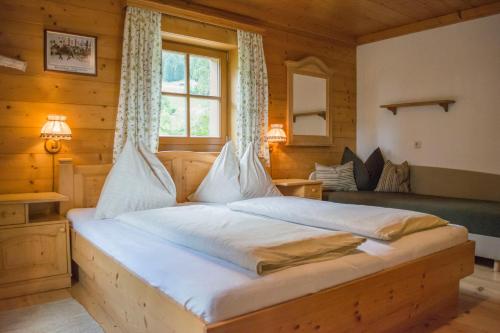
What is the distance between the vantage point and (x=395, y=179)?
460 cm

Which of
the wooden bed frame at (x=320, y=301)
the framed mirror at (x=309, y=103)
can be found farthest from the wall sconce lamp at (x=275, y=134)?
the wooden bed frame at (x=320, y=301)

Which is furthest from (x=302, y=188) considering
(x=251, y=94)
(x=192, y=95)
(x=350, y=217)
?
(x=350, y=217)

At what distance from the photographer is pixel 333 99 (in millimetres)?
4988

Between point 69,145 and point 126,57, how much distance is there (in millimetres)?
815

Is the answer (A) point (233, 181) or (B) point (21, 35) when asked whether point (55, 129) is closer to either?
(B) point (21, 35)

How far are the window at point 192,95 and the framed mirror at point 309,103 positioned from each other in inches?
32.7

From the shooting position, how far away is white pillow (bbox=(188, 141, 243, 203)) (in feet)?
11.1

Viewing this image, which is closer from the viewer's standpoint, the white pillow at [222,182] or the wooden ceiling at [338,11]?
the white pillow at [222,182]

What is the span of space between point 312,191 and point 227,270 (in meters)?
2.73

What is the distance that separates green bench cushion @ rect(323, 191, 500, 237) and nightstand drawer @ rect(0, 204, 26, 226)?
117 inches

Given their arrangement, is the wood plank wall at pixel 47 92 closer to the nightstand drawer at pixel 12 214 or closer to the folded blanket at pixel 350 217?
the nightstand drawer at pixel 12 214

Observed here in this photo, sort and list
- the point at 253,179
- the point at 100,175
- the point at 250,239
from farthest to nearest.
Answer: the point at 253,179, the point at 100,175, the point at 250,239

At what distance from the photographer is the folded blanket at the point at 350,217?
7.14 feet

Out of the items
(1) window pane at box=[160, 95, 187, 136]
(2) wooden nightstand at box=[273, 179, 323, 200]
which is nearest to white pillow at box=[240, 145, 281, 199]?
(2) wooden nightstand at box=[273, 179, 323, 200]
